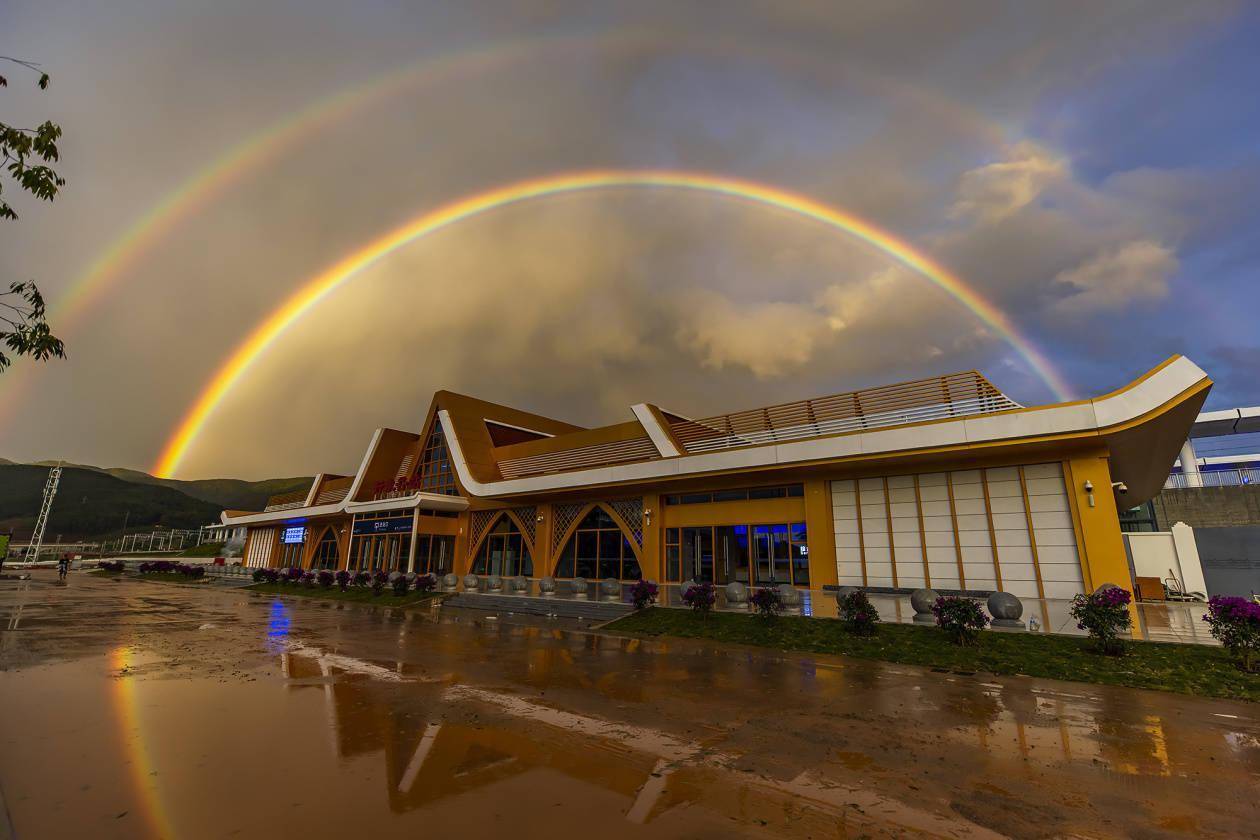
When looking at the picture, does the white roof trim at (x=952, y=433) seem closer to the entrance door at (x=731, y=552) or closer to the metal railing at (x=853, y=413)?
the metal railing at (x=853, y=413)

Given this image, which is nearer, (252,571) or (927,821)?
(927,821)

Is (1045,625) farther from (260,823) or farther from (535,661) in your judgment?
→ (260,823)

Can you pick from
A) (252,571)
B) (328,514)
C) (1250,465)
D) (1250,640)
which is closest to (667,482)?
(1250,640)

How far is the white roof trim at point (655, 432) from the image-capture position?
70.7 feet

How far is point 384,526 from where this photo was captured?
3050 cm

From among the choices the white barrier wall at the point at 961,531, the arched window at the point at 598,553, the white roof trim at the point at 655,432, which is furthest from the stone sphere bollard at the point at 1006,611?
the arched window at the point at 598,553

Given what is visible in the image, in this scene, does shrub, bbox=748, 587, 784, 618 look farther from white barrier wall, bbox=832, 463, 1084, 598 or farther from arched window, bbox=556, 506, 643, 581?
arched window, bbox=556, 506, 643, 581

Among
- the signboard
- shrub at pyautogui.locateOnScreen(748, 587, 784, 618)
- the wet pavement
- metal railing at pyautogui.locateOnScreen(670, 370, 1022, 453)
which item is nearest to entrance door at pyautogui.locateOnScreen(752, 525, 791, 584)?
metal railing at pyautogui.locateOnScreen(670, 370, 1022, 453)

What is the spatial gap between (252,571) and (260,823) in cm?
4122

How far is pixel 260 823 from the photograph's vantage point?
3949 millimetres

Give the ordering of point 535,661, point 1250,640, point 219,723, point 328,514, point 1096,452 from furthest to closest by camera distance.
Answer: point 328,514 → point 1096,452 → point 535,661 → point 1250,640 → point 219,723

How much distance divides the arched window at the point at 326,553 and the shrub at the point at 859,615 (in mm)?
37903

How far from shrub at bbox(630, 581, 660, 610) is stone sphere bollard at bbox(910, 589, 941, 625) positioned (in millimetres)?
7351

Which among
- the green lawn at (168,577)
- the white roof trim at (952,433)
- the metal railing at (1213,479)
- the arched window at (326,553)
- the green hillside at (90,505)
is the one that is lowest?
the green lawn at (168,577)
